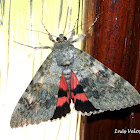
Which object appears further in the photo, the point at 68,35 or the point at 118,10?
the point at 68,35

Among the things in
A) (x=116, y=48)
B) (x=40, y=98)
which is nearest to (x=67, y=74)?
(x=40, y=98)

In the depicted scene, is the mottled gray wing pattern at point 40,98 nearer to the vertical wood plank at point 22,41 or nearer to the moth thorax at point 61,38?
the vertical wood plank at point 22,41

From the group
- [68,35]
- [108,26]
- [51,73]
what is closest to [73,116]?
[51,73]

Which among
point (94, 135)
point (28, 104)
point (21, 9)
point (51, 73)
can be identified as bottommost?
point (94, 135)

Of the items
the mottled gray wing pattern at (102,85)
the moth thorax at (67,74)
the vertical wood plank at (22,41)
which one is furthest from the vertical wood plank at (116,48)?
the moth thorax at (67,74)

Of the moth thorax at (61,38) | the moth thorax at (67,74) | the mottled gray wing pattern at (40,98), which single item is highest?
the moth thorax at (61,38)

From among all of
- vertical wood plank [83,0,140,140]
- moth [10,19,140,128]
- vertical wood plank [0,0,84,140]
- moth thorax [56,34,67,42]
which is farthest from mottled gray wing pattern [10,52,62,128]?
vertical wood plank [83,0,140,140]

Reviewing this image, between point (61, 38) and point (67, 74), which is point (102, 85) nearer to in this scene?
point (67, 74)

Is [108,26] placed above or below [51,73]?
above

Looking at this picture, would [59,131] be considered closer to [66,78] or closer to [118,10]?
[66,78]
